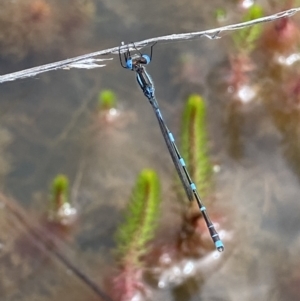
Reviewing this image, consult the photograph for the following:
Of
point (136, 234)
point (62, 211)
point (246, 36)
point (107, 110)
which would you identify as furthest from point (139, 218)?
point (246, 36)

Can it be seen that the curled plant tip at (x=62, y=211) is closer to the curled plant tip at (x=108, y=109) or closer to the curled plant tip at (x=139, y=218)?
the curled plant tip at (x=139, y=218)

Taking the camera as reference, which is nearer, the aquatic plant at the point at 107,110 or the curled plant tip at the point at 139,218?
the curled plant tip at the point at 139,218

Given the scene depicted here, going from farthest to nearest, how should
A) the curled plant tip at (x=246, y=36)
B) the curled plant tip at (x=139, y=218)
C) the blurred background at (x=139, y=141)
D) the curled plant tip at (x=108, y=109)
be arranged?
the curled plant tip at (x=108, y=109) → the curled plant tip at (x=246, y=36) → the blurred background at (x=139, y=141) → the curled plant tip at (x=139, y=218)

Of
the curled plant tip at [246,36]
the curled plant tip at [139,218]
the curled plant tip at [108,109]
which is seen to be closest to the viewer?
the curled plant tip at [139,218]

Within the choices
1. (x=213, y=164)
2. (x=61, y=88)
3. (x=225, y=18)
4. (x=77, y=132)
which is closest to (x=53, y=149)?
(x=77, y=132)

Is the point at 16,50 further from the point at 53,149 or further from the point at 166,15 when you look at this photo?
the point at 166,15

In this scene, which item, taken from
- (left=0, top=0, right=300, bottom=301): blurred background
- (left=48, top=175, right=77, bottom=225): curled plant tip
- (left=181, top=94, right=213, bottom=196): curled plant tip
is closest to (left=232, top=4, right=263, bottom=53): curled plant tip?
(left=0, top=0, right=300, bottom=301): blurred background

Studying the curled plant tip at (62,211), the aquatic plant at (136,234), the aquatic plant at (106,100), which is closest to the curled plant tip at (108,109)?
the aquatic plant at (106,100)
